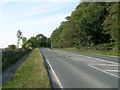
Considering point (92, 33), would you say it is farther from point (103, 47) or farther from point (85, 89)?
point (85, 89)

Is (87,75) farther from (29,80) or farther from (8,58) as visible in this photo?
(8,58)

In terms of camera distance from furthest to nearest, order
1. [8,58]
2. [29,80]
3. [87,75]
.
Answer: [8,58] < [87,75] < [29,80]

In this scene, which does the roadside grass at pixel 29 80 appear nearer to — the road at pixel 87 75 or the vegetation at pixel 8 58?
the road at pixel 87 75

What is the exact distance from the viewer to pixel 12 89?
8.68m

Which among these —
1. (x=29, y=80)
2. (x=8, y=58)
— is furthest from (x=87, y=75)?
(x=8, y=58)

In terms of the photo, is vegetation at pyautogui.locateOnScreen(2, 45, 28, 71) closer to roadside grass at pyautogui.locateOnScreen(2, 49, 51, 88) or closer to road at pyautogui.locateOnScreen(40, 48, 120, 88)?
roadside grass at pyautogui.locateOnScreen(2, 49, 51, 88)

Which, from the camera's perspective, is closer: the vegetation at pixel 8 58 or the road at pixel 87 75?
the road at pixel 87 75

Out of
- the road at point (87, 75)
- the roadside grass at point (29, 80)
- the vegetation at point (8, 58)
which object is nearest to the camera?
the roadside grass at point (29, 80)

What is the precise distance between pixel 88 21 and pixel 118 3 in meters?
17.3

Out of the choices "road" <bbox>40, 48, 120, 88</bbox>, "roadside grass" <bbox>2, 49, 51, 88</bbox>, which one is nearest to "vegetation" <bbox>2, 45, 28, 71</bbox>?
"roadside grass" <bbox>2, 49, 51, 88</bbox>

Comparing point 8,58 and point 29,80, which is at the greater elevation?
point 8,58

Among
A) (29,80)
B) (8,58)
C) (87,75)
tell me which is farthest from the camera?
(8,58)

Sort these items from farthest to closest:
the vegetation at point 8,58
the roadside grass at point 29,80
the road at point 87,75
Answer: the vegetation at point 8,58
the road at point 87,75
the roadside grass at point 29,80

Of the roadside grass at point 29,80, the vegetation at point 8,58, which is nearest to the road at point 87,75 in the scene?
the roadside grass at point 29,80
